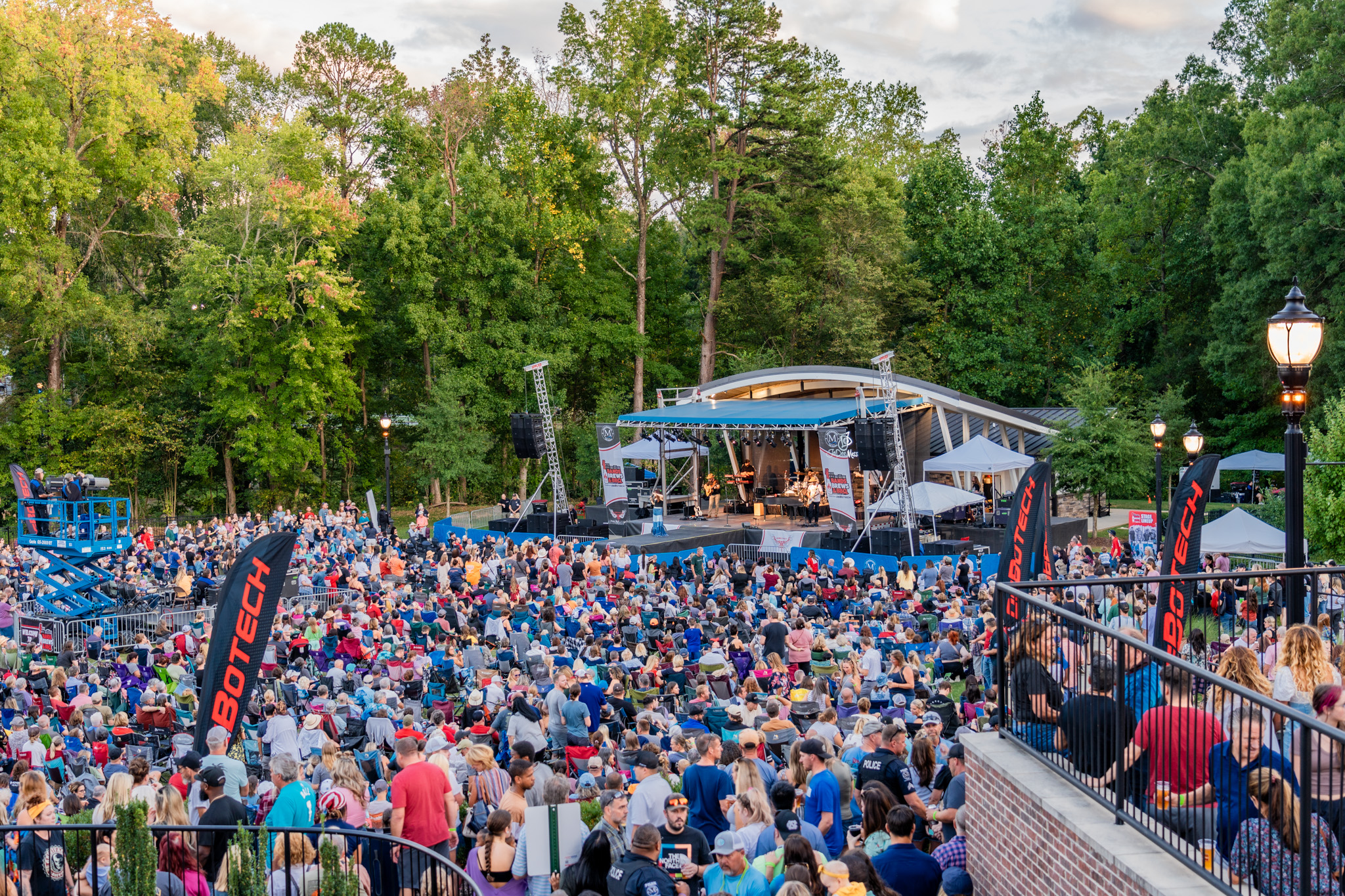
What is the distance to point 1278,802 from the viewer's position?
3.93 m

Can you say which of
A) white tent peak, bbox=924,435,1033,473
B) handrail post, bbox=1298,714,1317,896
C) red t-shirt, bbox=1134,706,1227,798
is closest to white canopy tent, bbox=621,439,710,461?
white tent peak, bbox=924,435,1033,473

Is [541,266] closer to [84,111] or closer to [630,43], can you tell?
[630,43]

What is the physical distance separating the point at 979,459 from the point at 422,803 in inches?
901

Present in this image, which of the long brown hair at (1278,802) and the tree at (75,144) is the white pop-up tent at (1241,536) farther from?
the tree at (75,144)

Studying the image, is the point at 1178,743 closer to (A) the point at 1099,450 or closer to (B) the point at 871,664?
(B) the point at 871,664

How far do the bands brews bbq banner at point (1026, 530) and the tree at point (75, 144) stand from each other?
2999cm

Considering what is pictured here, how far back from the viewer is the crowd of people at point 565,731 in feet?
19.5

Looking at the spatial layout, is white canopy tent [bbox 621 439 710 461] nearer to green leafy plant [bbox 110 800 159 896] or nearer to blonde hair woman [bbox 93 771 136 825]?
blonde hair woman [bbox 93 771 136 825]

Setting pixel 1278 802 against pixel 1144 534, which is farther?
pixel 1144 534

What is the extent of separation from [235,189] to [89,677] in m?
26.9

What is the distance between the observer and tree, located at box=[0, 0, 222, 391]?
30.1m

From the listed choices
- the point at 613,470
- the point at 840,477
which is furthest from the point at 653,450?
the point at 840,477

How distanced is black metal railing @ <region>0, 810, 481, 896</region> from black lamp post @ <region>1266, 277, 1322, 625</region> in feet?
17.1

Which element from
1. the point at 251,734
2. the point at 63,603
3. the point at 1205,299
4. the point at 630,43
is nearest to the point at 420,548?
the point at 63,603
